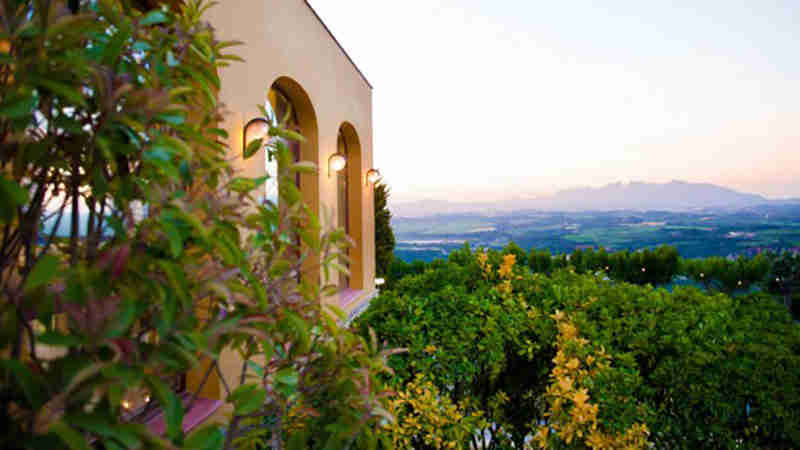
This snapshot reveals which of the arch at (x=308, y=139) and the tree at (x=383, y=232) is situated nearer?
the arch at (x=308, y=139)

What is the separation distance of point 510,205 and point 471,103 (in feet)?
36.2

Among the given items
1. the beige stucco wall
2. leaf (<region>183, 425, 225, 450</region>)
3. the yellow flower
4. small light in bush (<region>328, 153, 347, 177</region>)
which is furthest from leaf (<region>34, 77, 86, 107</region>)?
small light in bush (<region>328, 153, 347, 177</region>)

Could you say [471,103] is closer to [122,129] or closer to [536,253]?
[536,253]

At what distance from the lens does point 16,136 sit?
0.55 meters

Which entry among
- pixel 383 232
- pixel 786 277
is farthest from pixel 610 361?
pixel 786 277

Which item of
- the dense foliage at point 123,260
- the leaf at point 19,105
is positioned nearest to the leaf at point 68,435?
the dense foliage at point 123,260

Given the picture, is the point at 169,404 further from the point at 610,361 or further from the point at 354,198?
the point at 354,198

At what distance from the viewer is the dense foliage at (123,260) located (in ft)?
1.60

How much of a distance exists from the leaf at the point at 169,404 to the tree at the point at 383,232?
946 centimetres

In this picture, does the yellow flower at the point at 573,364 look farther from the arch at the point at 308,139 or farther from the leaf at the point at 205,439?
the arch at the point at 308,139

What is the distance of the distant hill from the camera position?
69.0 feet

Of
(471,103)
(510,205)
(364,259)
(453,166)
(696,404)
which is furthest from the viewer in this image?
(510,205)

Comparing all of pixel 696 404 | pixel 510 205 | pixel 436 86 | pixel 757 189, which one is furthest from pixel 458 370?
pixel 757 189

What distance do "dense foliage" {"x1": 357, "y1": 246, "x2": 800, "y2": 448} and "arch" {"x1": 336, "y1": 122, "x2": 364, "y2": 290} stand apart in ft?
16.1
